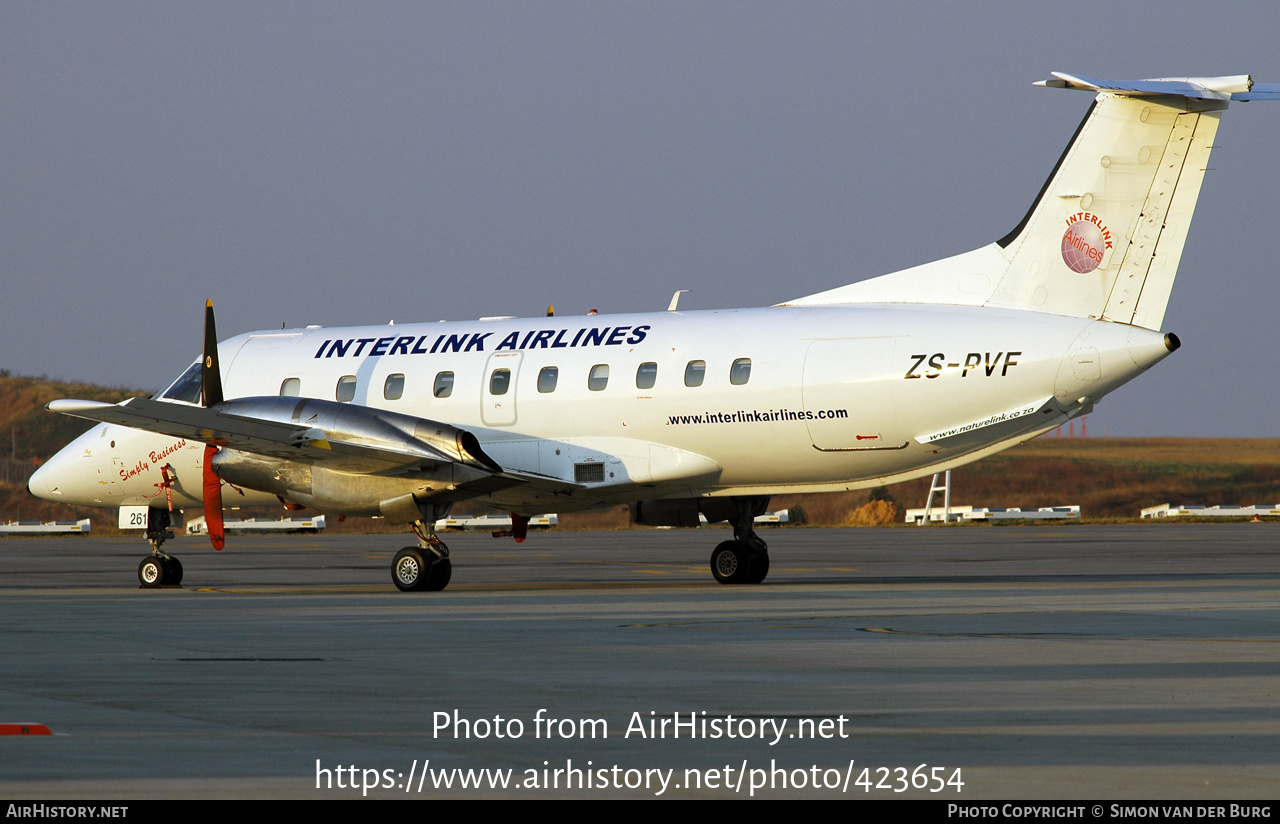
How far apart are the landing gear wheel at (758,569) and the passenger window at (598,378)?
3.76m

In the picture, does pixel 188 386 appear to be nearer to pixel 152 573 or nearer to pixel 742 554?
pixel 152 573

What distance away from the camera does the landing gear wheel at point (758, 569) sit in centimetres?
2420

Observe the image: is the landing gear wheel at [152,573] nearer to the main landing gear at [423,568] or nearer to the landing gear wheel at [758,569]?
the main landing gear at [423,568]

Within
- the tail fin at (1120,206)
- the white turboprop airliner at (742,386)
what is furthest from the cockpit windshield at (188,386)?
the tail fin at (1120,206)

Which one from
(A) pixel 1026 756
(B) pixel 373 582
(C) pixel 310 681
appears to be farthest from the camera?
(B) pixel 373 582

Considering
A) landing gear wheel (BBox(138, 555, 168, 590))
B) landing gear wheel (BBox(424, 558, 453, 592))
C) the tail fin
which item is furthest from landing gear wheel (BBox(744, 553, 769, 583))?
landing gear wheel (BBox(138, 555, 168, 590))

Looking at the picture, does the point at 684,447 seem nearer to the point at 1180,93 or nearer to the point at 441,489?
the point at 441,489

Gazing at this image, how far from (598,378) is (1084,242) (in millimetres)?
7355

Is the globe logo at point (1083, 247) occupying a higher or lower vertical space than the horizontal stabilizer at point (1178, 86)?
lower

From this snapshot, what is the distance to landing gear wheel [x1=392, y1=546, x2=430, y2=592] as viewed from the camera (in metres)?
22.5

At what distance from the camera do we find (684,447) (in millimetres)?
22609
